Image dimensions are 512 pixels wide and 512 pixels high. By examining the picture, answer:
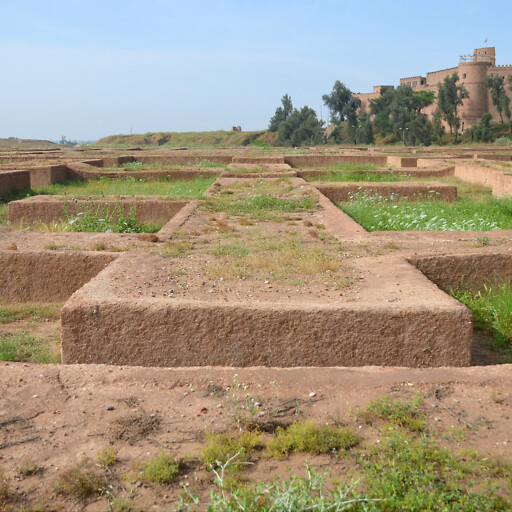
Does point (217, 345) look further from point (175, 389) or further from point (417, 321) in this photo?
point (417, 321)

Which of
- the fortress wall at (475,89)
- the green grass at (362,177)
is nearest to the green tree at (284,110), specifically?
the fortress wall at (475,89)

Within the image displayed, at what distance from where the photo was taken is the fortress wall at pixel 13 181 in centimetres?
1098

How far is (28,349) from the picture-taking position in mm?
4117

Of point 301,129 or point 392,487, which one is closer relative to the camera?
point 392,487

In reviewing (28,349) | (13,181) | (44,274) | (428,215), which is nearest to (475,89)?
(13,181)

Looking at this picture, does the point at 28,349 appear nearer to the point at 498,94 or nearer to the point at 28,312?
the point at 28,312

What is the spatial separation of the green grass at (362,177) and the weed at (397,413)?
10283 mm

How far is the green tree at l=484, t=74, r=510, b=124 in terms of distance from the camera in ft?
164

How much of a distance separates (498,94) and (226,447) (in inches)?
2135

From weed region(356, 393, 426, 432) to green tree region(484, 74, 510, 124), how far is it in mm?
52780

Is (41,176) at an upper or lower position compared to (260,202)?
upper

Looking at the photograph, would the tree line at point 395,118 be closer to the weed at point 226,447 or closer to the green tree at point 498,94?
the green tree at point 498,94

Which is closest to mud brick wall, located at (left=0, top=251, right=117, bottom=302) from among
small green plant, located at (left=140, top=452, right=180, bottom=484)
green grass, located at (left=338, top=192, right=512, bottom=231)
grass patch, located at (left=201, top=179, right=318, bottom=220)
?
grass patch, located at (left=201, top=179, right=318, bottom=220)

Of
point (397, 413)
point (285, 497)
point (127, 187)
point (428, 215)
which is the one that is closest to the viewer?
point (285, 497)
